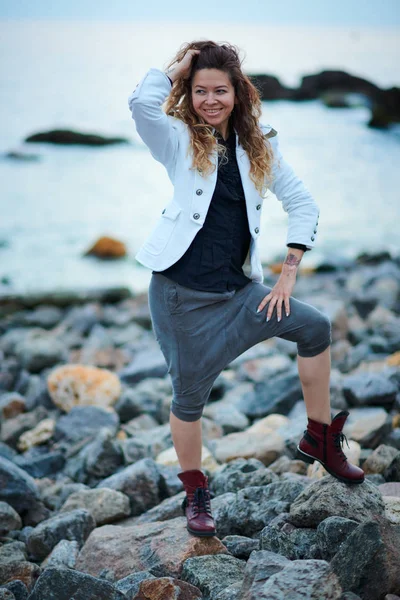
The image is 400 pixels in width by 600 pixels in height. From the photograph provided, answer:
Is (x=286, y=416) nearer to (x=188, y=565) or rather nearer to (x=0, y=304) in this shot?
(x=188, y=565)

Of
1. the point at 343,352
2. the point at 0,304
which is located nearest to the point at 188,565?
the point at 343,352

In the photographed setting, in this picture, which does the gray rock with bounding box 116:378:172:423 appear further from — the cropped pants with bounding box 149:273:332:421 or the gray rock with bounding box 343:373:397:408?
the cropped pants with bounding box 149:273:332:421

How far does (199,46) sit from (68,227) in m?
8.38

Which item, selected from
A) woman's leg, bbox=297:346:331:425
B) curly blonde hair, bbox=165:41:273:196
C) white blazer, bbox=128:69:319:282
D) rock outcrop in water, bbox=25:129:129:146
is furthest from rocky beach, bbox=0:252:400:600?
rock outcrop in water, bbox=25:129:129:146

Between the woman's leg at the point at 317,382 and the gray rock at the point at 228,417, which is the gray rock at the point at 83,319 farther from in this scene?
the woman's leg at the point at 317,382

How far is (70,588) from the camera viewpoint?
2.12 metres

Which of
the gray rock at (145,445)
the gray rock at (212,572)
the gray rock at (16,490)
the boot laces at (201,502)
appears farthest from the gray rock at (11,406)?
the gray rock at (212,572)

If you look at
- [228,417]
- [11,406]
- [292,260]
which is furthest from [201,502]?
[11,406]

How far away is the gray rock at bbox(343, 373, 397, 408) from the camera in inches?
151

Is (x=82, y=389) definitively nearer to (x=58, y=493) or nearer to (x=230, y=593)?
(x=58, y=493)

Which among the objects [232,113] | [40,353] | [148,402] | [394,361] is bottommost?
[40,353]

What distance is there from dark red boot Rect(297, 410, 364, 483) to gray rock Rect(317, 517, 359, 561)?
0.29 m

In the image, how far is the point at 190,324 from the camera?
2.38m

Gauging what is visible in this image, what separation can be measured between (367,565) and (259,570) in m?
0.31
